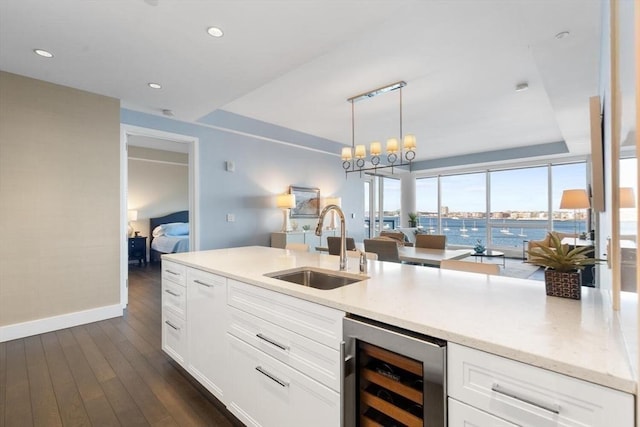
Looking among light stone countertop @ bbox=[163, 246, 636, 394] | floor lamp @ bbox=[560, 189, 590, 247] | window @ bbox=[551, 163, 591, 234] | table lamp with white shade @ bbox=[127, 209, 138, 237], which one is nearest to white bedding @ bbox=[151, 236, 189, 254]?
table lamp with white shade @ bbox=[127, 209, 138, 237]

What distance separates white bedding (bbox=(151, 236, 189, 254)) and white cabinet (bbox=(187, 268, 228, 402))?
4.41 meters

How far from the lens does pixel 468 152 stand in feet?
24.8

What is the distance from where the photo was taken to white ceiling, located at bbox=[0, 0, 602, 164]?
1.95 meters

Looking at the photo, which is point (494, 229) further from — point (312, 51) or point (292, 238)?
point (312, 51)

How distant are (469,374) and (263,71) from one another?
272 cm

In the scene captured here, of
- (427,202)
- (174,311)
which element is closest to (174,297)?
(174,311)

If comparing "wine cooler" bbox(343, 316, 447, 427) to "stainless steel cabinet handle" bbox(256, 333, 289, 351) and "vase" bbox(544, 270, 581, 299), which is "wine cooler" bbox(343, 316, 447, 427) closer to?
"stainless steel cabinet handle" bbox(256, 333, 289, 351)

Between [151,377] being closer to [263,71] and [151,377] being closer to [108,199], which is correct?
[108,199]

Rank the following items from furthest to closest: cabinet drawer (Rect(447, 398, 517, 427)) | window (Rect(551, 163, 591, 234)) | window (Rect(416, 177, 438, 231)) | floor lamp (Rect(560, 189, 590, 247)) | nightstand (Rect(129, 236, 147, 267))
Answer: window (Rect(416, 177, 438, 231)) → window (Rect(551, 163, 591, 234)) → nightstand (Rect(129, 236, 147, 267)) → floor lamp (Rect(560, 189, 590, 247)) → cabinet drawer (Rect(447, 398, 517, 427))

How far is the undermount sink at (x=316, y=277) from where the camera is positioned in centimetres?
175

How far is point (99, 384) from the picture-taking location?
208 centimetres

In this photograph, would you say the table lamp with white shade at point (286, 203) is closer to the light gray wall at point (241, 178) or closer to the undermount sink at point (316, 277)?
the light gray wall at point (241, 178)

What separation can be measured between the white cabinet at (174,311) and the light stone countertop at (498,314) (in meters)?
0.56

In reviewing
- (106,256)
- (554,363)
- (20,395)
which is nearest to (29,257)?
(106,256)
